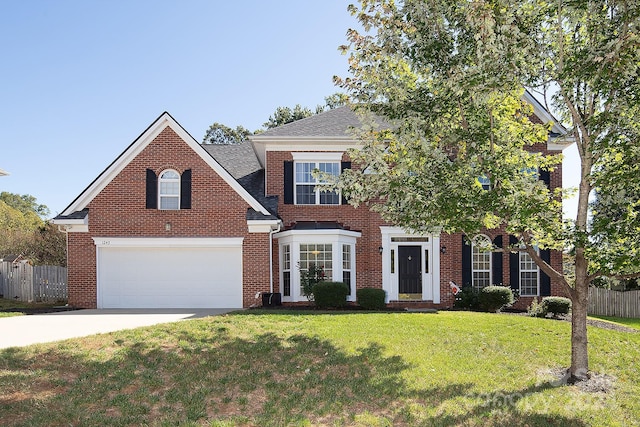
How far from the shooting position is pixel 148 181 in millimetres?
18016

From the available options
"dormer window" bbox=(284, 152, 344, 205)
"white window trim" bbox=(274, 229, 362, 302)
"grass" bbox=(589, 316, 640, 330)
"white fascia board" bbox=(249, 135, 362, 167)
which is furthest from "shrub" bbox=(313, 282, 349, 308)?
"grass" bbox=(589, 316, 640, 330)

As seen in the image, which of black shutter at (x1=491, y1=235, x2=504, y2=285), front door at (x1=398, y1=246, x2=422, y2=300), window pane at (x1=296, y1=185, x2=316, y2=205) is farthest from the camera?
window pane at (x1=296, y1=185, x2=316, y2=205)

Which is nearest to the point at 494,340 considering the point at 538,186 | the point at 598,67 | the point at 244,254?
the point at 538,186

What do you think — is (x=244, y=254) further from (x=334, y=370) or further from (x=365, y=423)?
(x=365, y=423)

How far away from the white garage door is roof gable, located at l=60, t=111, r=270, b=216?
164 cm

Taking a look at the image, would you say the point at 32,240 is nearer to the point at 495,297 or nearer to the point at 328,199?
the point at 328,199

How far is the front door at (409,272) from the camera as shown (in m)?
19.3

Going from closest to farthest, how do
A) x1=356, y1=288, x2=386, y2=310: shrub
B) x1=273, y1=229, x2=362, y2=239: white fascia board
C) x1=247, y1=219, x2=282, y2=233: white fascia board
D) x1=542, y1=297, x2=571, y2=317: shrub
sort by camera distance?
x1=542, y1=297, x2=571, y2=317: shrub → x1=356, y1=288, x2=386, y2=310: shrub → x1=247, y1=219, x2=282, y2=233: white fascia board → x1=273, y1=229, x2=362, y2=239: white fascia board

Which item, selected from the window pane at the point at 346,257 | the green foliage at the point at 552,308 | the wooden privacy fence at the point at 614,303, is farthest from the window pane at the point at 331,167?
the wooden privacy fence at the point at 614,303

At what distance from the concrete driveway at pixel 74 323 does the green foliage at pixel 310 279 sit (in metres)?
3.54

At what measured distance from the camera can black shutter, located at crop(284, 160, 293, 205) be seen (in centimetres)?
1961

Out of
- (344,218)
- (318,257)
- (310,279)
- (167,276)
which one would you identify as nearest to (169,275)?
(167,276)

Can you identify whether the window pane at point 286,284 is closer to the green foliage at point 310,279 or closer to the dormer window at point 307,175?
the green foliage at point 310,279

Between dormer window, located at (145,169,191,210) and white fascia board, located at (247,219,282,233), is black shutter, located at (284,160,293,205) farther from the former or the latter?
dormer window, located at (145,169,191,210)
